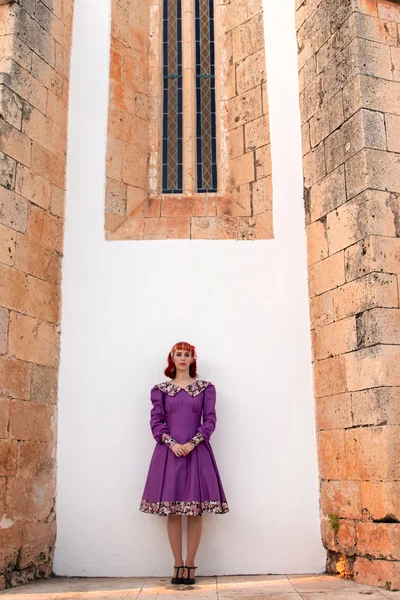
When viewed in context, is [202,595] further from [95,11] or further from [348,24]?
[95,11]

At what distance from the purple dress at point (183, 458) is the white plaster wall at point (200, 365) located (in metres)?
0.32

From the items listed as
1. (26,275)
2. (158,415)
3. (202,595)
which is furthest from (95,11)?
(202,595)

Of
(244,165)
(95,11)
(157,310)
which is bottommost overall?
(157,310)

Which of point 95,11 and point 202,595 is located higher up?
point 95,11

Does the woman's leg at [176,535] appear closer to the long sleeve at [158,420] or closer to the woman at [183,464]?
the woman at [183,464]

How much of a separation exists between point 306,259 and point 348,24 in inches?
71.8

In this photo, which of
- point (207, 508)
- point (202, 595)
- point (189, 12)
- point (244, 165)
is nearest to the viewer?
point (202, 595)

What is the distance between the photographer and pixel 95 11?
19.9 feet

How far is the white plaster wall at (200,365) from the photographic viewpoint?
196 inches

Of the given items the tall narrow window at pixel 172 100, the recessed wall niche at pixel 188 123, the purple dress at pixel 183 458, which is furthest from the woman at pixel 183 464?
the tall narrow window at pixel 172 100

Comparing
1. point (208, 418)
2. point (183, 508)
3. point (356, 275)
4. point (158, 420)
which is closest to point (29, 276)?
point (158, 420)

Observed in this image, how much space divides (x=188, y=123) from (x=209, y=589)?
390 cm

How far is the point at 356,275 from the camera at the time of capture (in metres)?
4.76

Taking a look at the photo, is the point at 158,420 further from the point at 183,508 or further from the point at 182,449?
the point at 183,508
